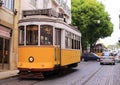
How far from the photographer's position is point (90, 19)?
2360 inches

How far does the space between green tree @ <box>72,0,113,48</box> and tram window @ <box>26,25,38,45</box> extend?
39253 millimetres

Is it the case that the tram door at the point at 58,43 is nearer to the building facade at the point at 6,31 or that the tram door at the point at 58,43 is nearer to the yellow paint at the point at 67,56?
the yellow paint at the point at 67,56

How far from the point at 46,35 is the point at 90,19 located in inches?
1623

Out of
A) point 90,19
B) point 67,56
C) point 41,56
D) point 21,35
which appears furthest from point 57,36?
point 90,19

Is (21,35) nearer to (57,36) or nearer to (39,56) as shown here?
(39,56)

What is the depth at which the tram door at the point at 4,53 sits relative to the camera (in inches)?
1009

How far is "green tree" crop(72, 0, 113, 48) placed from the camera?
195ft

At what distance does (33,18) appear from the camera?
19.6 meters

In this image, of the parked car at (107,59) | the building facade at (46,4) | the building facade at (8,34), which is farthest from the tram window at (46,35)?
the parked car at (107,59)

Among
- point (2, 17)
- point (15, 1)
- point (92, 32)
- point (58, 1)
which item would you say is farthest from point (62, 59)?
point (92, 32)

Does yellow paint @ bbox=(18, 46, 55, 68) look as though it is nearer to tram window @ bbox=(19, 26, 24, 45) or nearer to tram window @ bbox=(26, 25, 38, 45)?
tram window @ bbox=(26, 25, 38, 45)

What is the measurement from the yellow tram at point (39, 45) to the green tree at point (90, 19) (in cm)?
3869

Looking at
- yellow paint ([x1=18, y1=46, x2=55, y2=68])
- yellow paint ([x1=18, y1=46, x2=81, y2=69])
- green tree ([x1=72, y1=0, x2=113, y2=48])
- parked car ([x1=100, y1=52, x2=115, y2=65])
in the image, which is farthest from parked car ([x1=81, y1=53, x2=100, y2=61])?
yellow paint ([x1=18, y1=46, x2=55, y2=68])

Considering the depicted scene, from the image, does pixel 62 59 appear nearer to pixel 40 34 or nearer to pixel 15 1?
pixel 40 34
